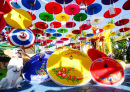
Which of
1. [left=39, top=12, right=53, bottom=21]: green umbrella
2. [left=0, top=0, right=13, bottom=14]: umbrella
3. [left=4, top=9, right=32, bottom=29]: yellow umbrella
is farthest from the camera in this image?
[left=39, top=12, right=53, bottom=21]: green umbrella

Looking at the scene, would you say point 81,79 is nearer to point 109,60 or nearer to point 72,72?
point 72,72

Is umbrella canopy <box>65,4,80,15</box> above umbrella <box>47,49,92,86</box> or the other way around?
above

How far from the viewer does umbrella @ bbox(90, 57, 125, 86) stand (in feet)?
9.63

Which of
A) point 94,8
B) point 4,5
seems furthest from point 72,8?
point 4,5

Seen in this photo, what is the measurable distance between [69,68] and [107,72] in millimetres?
1331

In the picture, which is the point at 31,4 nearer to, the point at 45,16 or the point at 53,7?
the point at 53,7

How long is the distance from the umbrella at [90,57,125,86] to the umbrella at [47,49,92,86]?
24cm

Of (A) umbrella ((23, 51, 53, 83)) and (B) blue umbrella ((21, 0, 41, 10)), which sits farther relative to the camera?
(A) umbrella ((23, 51, 53, 83))

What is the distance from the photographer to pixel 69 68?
320cm

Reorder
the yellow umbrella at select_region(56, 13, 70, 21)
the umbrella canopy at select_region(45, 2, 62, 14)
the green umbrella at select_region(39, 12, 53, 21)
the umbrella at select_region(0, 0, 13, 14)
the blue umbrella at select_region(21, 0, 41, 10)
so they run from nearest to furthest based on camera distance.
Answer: the umbrella at select_region(0, 0, 13, 14), the blue umbrella at select_region(21, 0, 41, 10), the umbrella canopy at select_region(45, 2, 62, 14), the yellow umbrella at select_region(56, 13, 70, 21), the green umbrella at select_region(39, 12, 53, 21)

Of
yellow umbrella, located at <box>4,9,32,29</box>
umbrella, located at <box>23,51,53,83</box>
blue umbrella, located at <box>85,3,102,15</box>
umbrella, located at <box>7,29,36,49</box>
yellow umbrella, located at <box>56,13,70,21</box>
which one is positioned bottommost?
umbrella, located at <box>23,51,53,83</box>

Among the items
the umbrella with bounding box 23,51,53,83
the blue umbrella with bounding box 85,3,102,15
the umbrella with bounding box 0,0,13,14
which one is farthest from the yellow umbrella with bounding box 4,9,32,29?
the blue umbrella with bounding box 85,3,102,15

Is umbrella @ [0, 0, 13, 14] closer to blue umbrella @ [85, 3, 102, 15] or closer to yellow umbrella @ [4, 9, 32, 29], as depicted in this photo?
yellow umbrella @ [4, 9, 32, 29]

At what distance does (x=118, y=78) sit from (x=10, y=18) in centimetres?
423
